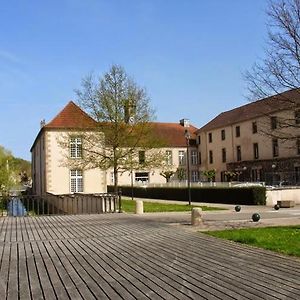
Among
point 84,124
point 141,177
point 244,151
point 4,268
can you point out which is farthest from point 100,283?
point 141,177

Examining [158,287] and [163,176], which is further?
[163,176]

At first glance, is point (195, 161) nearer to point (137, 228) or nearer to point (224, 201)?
point (224, 201)

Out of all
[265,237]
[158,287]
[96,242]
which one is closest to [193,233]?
[265,237]

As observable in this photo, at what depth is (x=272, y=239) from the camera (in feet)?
37.6

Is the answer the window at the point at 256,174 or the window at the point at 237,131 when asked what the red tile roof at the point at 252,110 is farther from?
the window at the point at 256,174

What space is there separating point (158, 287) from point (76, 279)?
144cm

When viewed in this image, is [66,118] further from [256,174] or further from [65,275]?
[65,275]

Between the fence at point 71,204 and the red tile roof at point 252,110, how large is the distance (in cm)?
892

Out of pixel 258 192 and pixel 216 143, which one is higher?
pixel 216 143

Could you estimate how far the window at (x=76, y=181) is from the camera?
43.2 meters

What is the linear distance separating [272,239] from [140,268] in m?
4.85

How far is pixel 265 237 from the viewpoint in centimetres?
1184

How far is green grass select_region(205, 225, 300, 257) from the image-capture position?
993cm

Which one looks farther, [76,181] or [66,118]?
[66,118]
